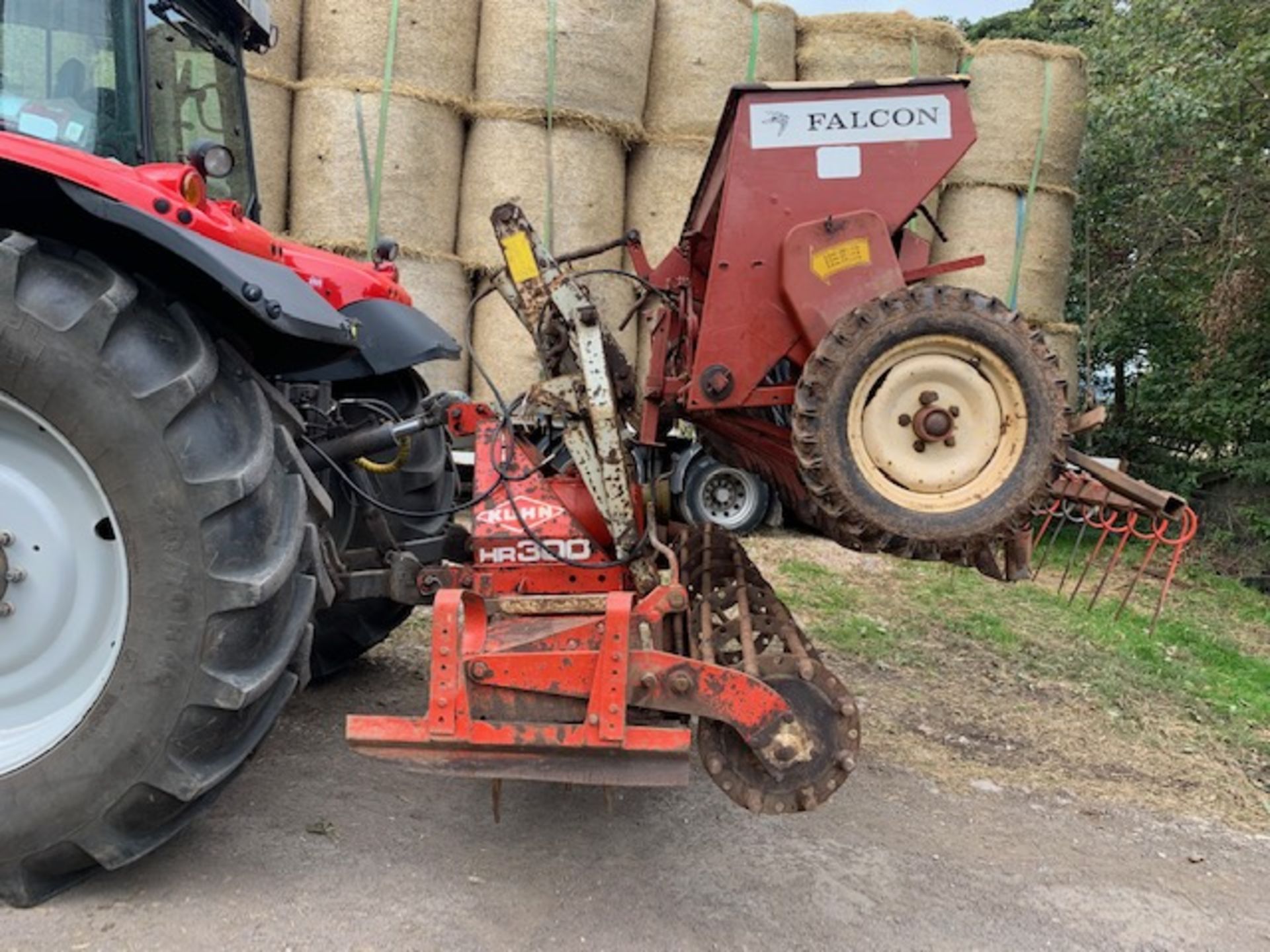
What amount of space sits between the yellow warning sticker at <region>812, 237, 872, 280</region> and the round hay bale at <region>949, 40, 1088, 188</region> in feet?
17.0

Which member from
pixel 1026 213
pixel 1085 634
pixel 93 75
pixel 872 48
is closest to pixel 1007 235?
pixel 1026 213

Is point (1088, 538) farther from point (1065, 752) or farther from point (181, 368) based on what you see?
point (181, 368)

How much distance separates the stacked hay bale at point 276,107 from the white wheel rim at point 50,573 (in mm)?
4124

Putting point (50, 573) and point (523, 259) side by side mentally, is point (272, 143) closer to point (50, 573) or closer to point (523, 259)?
point (523, 259)

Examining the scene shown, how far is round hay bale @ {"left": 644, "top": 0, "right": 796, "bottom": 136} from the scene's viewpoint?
6.72 meters

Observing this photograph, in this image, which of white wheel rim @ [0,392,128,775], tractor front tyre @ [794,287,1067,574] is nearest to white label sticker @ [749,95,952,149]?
tractor front tyre @ [794,287,1067,574]

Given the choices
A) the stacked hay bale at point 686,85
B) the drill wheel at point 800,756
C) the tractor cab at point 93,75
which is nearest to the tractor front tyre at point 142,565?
the tractor cab at point 93,75

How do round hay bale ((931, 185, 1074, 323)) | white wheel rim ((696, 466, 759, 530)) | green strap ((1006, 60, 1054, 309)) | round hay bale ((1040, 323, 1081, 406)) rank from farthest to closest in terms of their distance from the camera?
white wheel rim ((696, 466, 759, 530))
round hay bale ((1040, 323, 1081, 406))
round hay bale ((931, 185, 1074, 323))
green strap ((1006, 60, 1054, 309))

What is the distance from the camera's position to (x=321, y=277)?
3.17m

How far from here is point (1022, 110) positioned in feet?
24.1

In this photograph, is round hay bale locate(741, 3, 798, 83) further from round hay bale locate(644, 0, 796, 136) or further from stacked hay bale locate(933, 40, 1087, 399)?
stacked hay bale locate(933, 40, 1087, 399)

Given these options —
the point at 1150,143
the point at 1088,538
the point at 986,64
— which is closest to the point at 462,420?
the point at 986,64

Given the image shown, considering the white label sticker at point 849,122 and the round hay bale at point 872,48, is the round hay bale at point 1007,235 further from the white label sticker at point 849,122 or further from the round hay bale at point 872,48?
the white label sticker at point 849,122

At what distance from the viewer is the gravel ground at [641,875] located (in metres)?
2.17
